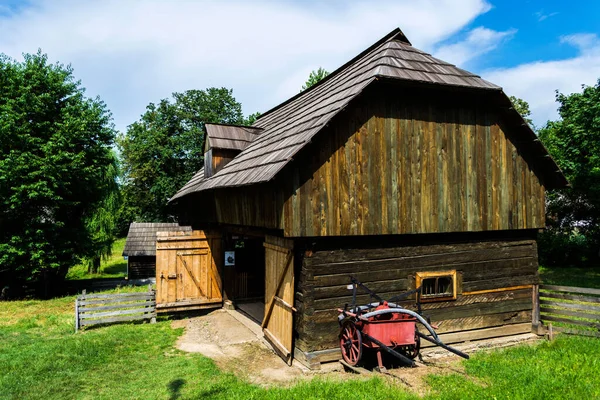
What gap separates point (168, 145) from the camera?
113ft

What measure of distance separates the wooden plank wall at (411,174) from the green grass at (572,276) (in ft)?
33.7

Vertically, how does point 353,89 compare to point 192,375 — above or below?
above

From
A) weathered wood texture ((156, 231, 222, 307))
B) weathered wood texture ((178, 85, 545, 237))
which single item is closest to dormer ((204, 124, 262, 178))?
weathered wood texture ((156, 231, 222, 307))

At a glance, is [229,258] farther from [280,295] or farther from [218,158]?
[280,295]

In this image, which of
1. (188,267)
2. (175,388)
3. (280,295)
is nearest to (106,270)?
(188,267)

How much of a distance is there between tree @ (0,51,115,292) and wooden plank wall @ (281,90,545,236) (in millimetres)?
13983

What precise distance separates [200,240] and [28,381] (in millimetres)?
5879

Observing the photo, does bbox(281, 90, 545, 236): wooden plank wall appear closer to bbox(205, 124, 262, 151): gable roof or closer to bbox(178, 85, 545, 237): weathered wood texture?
bbox(178, 85, 545, 237): weathered wood texture

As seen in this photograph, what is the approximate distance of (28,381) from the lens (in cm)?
753

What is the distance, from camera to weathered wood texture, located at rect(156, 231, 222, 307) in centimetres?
1224

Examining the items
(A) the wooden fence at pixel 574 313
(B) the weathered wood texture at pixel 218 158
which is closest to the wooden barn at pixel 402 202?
(A) the wooden fence at pixel 574 313

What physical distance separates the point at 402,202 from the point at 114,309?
28.7 ft

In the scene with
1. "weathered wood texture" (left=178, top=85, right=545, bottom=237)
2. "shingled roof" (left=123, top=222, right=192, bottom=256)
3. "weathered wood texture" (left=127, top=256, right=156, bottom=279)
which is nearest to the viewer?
"weathered wood texture" (left=178, top=85, right=545, bottom=237)

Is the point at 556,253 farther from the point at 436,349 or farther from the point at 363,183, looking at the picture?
the point at 363,183
